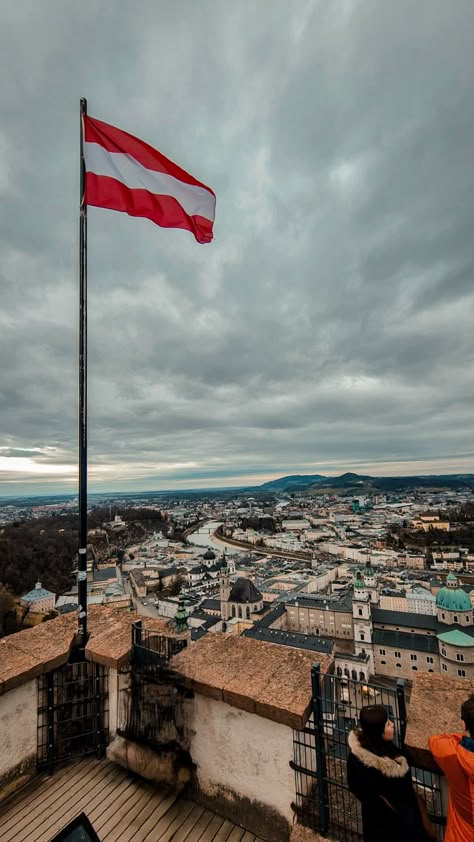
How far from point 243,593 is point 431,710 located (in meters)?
40.0

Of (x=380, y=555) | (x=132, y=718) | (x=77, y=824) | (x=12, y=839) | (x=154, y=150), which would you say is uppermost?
(x=154, y=150)

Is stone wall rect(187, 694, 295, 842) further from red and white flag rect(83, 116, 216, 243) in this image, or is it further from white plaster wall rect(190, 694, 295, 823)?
red and white flag rect(83, 116, 216, 243)

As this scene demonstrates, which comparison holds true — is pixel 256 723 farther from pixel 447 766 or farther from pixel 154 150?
pixel 154 150

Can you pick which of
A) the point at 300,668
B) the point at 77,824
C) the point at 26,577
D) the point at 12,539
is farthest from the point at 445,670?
the point at 12,539

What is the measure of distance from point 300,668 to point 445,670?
2913cm

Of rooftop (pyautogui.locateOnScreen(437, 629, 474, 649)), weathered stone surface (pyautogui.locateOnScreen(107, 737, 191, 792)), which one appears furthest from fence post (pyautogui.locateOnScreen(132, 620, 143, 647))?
rooftop (pyautogui.locateOnScreen(437, 629, 474, 649))

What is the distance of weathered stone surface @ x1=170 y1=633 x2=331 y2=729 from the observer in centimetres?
279

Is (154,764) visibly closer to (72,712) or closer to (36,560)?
(72,712)

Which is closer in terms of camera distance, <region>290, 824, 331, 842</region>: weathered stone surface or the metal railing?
<region>290, 824, 331, 842</region>: weathered stone surface

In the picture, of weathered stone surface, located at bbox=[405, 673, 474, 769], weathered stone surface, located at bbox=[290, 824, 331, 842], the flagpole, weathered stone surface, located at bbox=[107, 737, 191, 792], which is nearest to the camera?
weathered stone surface, located at bbox=[405, 673, 474, 769]

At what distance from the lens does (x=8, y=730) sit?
11.2ft

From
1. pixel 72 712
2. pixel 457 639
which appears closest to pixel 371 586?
pixel 457 639

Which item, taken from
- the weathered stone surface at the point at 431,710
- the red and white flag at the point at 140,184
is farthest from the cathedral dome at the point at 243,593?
the weathered stone surface at the point at 431,710

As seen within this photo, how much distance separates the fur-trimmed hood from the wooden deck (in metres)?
1.81
